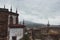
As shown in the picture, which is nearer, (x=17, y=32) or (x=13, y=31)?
(x=13, y=31)

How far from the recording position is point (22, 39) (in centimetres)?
2630

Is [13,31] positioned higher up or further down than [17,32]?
higher up

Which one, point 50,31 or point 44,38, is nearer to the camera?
point 44,38

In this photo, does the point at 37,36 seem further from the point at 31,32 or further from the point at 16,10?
the point at 16,10

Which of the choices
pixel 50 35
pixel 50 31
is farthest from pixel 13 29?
pixel 50 31

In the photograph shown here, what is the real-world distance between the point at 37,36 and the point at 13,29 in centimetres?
718

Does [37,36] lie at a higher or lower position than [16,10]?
lower

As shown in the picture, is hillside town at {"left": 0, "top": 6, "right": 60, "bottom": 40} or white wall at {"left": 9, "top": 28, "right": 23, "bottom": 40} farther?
white wall at {"left": 9, "top": 28, "right": 23, "bottom": 40}

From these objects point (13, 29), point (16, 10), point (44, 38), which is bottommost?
point (44, 38)

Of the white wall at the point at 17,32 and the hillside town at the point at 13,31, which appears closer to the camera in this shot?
the hillside town at the point at 13,31

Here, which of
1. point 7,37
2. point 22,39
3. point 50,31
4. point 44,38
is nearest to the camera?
point 7,37

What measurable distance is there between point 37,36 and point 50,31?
381 cm

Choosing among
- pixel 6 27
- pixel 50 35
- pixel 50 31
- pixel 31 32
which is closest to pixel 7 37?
pixel 6 27

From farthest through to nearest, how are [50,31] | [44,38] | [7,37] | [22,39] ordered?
[50,31] < [44,38] < [22,39] < [7,37]
